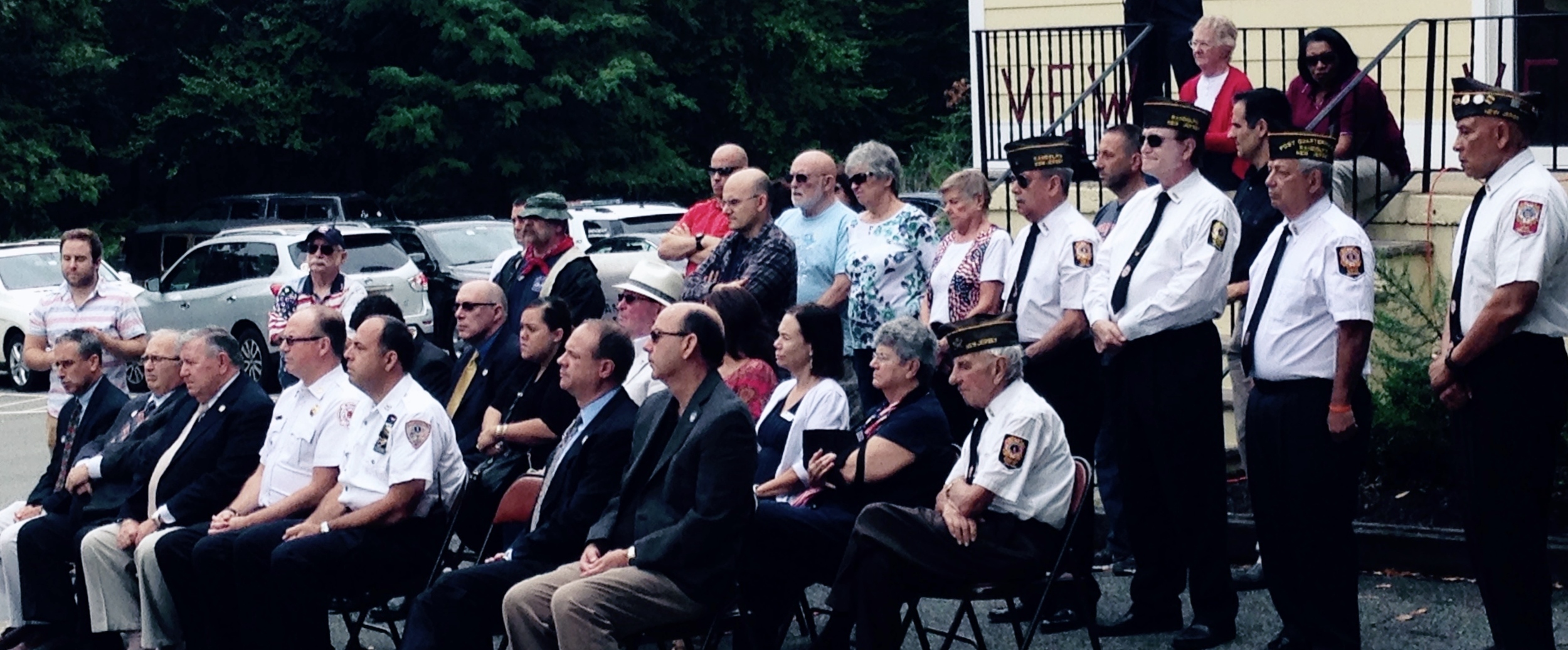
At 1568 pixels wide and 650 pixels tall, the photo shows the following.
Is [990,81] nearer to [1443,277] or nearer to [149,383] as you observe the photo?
[1443,277]

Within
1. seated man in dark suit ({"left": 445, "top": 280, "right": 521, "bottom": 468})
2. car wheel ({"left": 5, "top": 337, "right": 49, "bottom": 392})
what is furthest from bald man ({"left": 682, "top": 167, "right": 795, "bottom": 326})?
car wheel ({"left": 5, "top": 337, "right": 49, "bottom": 392})

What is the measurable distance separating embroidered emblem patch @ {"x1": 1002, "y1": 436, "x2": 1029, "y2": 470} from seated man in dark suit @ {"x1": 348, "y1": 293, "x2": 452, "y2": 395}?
129 inches

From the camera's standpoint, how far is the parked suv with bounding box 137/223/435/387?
62.2ft

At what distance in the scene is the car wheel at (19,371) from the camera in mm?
19875

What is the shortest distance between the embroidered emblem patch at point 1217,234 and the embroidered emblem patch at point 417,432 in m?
2.86

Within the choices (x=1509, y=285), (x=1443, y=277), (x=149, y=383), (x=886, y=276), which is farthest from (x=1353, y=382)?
(x=149, y=383)

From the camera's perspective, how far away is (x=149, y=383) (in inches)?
333

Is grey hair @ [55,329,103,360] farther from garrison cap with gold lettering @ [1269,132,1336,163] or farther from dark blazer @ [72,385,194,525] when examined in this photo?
garrison cap with gold lettering @ [1269,132,1336,163]

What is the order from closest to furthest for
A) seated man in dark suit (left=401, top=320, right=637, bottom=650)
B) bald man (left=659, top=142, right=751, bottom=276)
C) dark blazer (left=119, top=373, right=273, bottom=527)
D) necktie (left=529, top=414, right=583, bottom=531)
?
seated man in dark suit (left=401, top=320, right=637, bottom=650) → necktie (left=529, top=414, right=583, bottom=531) → dark blazer (left=119, top=373, right=273, bottom=527) → bald man (left=659, top=142, right=751, bottom=276)

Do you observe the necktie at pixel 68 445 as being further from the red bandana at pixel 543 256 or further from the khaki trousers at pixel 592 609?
the khaki trousers at pixel 592 609

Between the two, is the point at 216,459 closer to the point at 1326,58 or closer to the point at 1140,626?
the point at 1140,626

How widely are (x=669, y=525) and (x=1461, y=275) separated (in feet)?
8.60

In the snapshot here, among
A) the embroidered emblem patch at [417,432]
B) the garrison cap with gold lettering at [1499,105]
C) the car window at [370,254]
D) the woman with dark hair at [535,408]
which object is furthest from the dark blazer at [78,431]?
the car window at [370,254]

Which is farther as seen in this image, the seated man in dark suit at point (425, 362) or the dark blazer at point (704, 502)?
the seated man in dark suit at point (425, 362)
